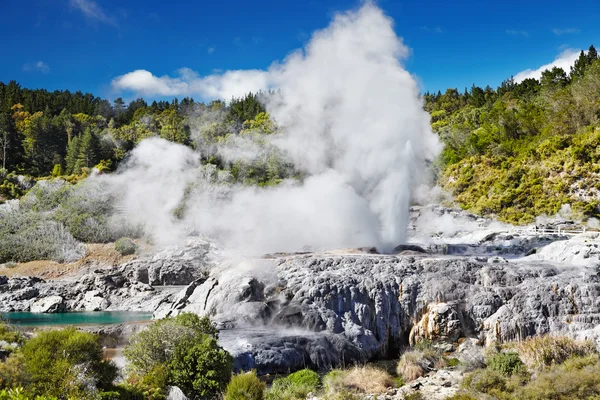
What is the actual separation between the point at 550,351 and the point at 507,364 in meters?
1.53

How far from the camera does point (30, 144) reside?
66438 mm

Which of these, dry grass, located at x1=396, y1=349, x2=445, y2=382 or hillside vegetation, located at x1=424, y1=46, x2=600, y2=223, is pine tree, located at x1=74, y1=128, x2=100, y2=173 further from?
dry grass, located at x1=396, y1=349, x2=445, y2=382

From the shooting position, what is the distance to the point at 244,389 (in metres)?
10.5

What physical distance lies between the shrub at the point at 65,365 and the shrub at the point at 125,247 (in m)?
34.8

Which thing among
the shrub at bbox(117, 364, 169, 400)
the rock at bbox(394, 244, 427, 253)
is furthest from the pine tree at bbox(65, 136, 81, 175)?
the shrub at bbox(117, 364, 169, 400)

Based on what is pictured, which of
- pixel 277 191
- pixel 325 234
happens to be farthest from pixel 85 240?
pixel 325 234

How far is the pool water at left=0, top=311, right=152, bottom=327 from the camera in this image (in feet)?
83.9

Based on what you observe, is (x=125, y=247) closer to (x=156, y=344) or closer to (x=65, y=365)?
(x=156, y=344)

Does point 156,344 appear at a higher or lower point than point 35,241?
lower

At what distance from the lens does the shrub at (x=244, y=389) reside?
34.1 ft

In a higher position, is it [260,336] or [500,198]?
[500,198]

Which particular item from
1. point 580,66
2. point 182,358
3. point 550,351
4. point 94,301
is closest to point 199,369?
point 182,358

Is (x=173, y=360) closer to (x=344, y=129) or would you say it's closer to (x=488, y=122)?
(x=344, y=129)

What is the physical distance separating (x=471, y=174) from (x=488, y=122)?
10.6 meters
